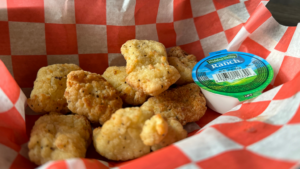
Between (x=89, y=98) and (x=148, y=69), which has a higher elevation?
(x=148, y=69)

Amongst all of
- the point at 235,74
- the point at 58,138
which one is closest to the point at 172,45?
the point at 235,74

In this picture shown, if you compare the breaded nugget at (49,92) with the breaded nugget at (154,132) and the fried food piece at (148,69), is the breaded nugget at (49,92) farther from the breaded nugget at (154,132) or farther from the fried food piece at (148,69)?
the breaded nugget at (154,132)

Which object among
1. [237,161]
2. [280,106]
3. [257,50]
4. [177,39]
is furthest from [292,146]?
[177,39]

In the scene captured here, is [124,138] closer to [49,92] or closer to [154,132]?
[154,132]

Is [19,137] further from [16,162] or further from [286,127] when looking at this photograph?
[286,127]

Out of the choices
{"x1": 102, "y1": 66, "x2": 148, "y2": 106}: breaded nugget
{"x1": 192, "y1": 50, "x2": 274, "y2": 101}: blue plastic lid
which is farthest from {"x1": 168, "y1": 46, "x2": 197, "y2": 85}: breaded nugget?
{"x1": 102, "y1": 66, "x2": 148, "y2": 106}: breaded nugget

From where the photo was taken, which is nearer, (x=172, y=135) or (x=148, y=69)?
(x=172, y=135)
